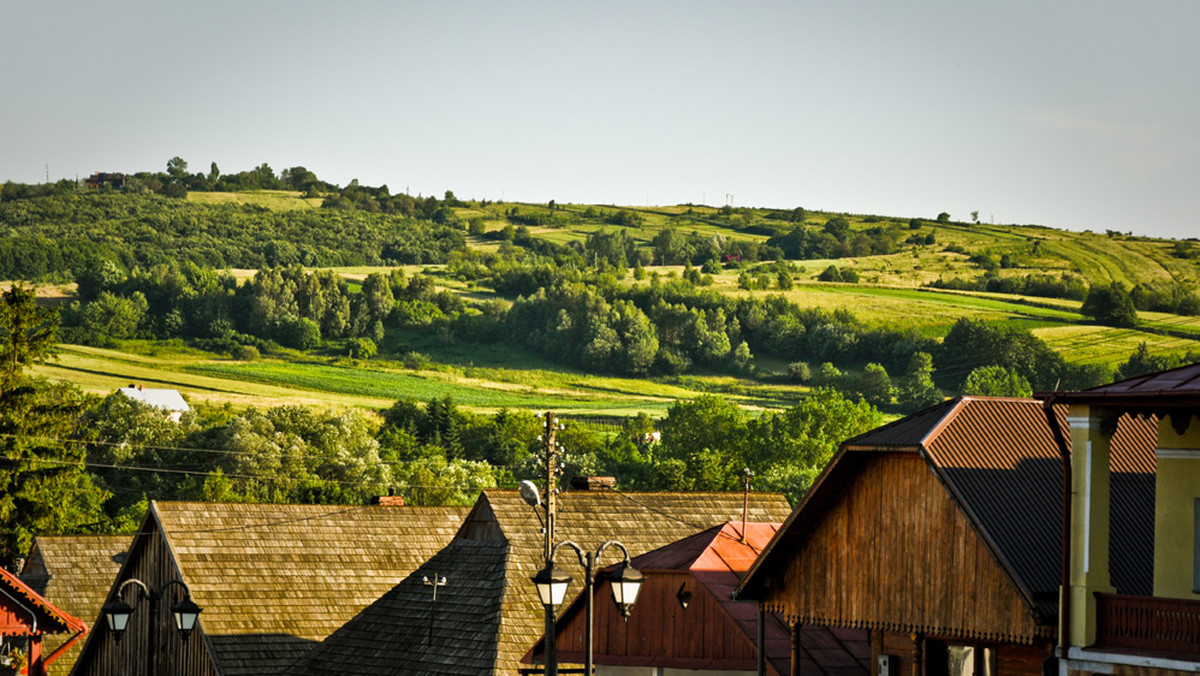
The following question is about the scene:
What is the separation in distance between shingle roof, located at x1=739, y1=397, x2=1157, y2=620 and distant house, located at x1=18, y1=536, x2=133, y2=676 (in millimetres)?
30964

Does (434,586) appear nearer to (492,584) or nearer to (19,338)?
(492,584)

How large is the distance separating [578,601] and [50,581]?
24673 mm

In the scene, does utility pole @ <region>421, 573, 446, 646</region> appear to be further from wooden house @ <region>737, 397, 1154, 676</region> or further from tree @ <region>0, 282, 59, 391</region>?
tree @ <region>0, 282, 59, 391</region>

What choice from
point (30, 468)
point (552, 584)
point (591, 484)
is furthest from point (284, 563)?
point (552, 584)

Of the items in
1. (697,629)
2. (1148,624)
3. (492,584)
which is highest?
(1148,624)

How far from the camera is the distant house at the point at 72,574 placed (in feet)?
170

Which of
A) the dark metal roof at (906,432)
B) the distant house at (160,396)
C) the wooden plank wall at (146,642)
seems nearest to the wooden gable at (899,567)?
the dark metal roof at (906,432)

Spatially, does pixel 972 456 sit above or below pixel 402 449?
above

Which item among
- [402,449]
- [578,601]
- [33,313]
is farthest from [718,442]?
[578,601]

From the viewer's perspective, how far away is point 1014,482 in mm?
25234

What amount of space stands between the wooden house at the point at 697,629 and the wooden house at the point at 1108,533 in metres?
8.75

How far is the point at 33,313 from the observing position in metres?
70.6

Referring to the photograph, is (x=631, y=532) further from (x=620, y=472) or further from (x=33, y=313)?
(x=620, y=472)

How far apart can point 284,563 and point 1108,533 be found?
1122 inches
